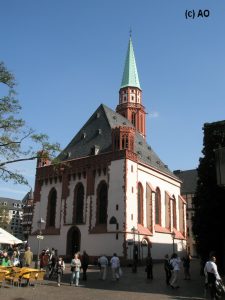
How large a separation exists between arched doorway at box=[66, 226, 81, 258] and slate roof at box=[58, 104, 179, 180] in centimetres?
1018

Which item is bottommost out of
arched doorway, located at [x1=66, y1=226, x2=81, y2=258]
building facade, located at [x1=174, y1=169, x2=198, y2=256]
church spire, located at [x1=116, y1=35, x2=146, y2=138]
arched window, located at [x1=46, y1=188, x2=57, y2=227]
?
arched doorway, located at [x1=66, y1=226, x2=81, y2=258]

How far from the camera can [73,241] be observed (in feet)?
151

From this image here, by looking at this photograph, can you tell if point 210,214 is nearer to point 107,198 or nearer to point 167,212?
point 107,198

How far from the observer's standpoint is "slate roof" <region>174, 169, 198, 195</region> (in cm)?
7925

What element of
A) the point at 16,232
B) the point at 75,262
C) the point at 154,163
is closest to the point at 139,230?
the point at 154,163

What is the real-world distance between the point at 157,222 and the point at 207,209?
24935mm

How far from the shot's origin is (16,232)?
138875 millimetres

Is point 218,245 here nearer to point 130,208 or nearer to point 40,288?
point 40,288

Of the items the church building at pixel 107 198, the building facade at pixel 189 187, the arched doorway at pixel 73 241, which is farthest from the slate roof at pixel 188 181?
the arched doorway at pixel 73 241

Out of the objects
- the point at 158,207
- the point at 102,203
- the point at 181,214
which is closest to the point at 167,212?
the point at 158,207

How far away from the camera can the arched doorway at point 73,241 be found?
45219 mm

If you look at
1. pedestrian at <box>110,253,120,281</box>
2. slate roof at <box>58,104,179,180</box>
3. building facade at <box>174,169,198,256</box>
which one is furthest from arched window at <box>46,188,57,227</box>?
building facade at <box>174,169,198,256</box>

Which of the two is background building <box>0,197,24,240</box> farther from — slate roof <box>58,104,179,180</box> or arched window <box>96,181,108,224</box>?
arched window <box>96,181,108,224</box>

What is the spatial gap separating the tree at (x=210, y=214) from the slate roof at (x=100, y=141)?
66.4ft
